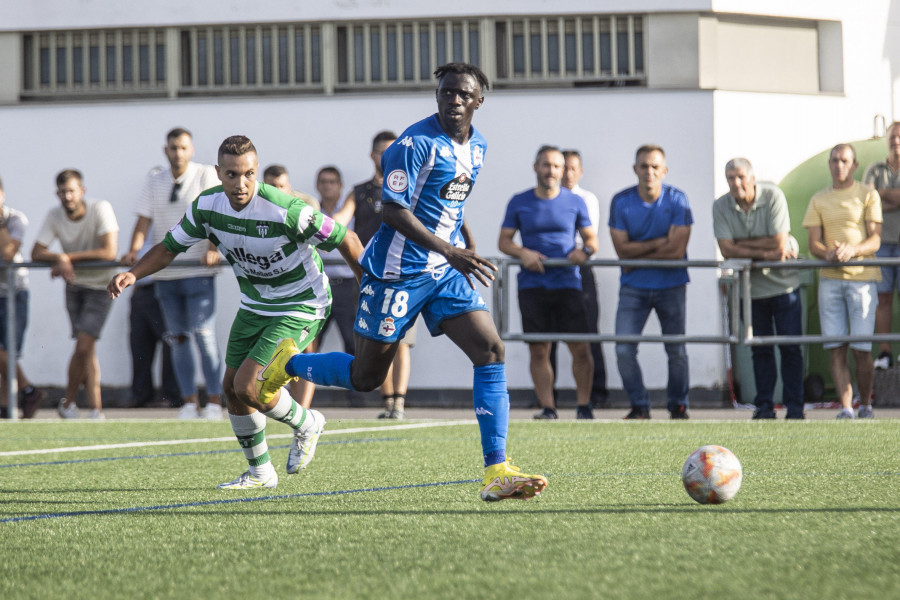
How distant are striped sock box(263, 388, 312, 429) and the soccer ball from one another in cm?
209

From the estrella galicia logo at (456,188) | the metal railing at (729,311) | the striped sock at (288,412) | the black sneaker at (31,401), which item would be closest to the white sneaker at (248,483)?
the striped sock at (288,412)

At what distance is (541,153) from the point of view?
9820 millimetres

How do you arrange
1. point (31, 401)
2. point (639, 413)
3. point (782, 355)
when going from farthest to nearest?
point (31, 401), point (639, 413), point (782, 355)

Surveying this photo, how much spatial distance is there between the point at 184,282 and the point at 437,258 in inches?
201

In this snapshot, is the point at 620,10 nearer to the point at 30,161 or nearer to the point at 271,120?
the point at 271,120

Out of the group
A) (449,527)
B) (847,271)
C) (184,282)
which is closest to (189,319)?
(184,282)

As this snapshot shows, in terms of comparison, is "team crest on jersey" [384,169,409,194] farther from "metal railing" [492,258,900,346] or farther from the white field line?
"metal railing" [492,258,900,346]

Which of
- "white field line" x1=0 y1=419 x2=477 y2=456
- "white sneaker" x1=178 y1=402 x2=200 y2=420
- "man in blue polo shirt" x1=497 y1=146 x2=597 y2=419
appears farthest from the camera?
"white sneaker" x1=178 y1=402 x2=200 y2=420

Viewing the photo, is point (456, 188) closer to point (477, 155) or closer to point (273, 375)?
point (477, 155)

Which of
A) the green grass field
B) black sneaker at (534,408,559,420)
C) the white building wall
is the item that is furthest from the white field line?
the white building wall

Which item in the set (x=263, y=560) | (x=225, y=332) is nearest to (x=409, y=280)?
(x=263, y=560)

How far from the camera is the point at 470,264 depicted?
5.01m

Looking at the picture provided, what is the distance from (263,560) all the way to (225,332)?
964cm

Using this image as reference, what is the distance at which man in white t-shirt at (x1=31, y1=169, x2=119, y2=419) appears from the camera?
1030 cm
